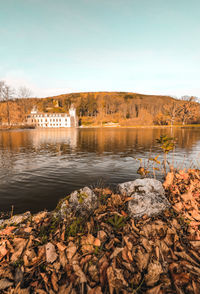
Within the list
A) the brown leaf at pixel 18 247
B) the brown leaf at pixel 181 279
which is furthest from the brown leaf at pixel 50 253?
the brown leaf at pixel 181 279

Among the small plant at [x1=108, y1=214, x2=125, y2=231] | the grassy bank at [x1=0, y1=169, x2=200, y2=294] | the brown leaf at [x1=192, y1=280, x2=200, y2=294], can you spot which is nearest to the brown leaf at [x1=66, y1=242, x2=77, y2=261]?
the grassy bank at [x1=0, y1=169, x2=200, y2=294]

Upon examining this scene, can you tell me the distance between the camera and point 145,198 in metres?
5.50

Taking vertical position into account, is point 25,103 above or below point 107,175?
above

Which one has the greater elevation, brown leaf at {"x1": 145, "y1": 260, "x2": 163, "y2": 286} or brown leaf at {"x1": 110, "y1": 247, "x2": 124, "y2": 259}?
brown leaf at {"x1": 110, "y1": 247, "x2": 124, "y2": 259}

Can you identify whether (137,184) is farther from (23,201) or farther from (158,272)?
(23,201)

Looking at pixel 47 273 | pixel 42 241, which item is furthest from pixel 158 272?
pixel 42 241

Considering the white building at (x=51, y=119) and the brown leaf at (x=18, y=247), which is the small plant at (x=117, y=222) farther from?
the white building at (x=51, y=119)

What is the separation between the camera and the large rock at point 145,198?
5121 mm

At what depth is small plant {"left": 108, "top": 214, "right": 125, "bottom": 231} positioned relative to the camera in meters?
4.35

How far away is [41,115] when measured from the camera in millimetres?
135000

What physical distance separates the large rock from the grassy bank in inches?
9.6

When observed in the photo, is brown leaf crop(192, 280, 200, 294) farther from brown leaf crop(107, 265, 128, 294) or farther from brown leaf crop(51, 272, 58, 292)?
brown leaf crop(51, 272, 58, 292)

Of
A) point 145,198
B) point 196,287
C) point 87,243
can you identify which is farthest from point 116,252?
point 145,198

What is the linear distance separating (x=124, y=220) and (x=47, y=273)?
246 centimetres
